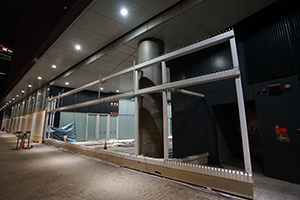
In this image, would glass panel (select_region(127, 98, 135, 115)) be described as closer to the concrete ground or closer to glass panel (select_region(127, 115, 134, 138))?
glass panel (select_region(127, 115, 134, 138))

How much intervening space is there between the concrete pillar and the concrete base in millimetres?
840

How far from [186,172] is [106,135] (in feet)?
41.3

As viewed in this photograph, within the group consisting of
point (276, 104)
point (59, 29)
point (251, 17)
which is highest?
point (59, 29)

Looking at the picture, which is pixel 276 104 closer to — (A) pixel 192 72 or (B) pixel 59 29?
(A) pixel 192 72

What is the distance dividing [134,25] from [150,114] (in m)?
3.32

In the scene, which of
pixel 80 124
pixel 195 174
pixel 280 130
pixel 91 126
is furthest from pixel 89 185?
pixel 91 126

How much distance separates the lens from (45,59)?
8.09 meters

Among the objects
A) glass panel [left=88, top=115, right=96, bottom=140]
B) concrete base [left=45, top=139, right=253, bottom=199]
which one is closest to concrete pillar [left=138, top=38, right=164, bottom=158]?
concrete base [left=45, top=139, right=253, bottom=199]

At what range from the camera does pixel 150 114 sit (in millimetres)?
5242

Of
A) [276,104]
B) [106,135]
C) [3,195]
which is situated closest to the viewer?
[3,195]

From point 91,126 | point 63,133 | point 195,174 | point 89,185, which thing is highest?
point 91,126

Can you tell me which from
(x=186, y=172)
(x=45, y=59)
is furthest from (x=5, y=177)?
(x=45, y=59)

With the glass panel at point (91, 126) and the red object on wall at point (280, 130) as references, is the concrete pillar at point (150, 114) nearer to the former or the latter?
the red object on wall at point (280, 130)

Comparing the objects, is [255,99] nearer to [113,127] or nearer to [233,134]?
[233,134]
